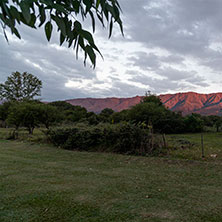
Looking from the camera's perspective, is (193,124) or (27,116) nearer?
(27,116)

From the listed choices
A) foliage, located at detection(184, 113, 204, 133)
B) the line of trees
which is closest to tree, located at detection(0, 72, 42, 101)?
the line of trees

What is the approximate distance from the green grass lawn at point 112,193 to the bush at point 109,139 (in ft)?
7.19

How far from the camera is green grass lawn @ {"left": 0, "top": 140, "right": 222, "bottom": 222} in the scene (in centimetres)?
289

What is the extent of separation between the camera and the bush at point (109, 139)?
853 centimetres

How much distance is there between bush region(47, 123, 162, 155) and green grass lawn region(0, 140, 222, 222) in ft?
7.19

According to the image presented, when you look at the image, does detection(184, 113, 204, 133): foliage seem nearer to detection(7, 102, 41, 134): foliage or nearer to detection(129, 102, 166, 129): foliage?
detection(129, 102, 166, 129): foliage

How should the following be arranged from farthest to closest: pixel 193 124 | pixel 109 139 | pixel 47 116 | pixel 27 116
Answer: pixel 193 124 → pixel 47 116 → pixel 27 116 → pixel 109 139

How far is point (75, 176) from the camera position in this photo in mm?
5004

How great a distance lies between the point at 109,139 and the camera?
30.8ft

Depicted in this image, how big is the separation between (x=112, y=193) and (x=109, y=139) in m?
5.63

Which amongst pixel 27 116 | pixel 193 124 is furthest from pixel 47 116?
pixel 193 124

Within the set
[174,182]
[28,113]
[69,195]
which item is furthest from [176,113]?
[69,195]

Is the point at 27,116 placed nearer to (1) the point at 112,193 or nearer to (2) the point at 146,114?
(2) the point at 146,114

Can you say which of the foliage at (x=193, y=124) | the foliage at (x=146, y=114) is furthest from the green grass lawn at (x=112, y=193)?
the foliage at (x=193, y=124)
